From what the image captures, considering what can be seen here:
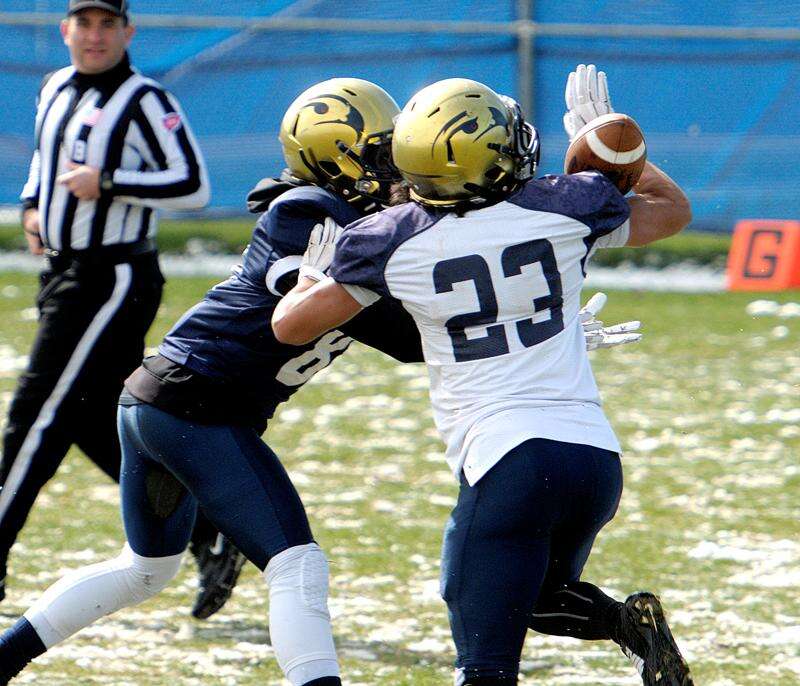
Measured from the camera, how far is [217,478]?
3350mm

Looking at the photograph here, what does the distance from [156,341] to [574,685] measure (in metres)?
5.61

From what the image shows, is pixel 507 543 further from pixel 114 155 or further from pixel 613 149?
pixel 114 155

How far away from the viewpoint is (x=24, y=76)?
12867 millimetres

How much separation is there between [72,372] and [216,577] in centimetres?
82

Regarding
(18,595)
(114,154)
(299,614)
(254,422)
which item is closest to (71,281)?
(114,154)

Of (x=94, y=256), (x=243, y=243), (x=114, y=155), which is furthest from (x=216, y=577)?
(x=243, y=243)

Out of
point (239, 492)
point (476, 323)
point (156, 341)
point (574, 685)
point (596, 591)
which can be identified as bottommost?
point (156, 341)

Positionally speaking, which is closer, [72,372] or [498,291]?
[498,291]

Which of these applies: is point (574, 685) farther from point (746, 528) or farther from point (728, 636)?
point (746, 528)

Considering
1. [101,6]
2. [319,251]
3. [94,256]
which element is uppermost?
[101,6]

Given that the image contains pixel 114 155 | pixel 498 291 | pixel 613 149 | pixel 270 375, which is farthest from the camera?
pixel 114 155

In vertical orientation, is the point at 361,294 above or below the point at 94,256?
above

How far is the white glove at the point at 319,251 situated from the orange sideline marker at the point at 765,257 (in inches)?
321

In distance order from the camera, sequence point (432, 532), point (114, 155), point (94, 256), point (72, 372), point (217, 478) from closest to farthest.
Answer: point (217, 478) < point (72, 372) < point (94, 256) < point (114, 155) < point (432, 532)
